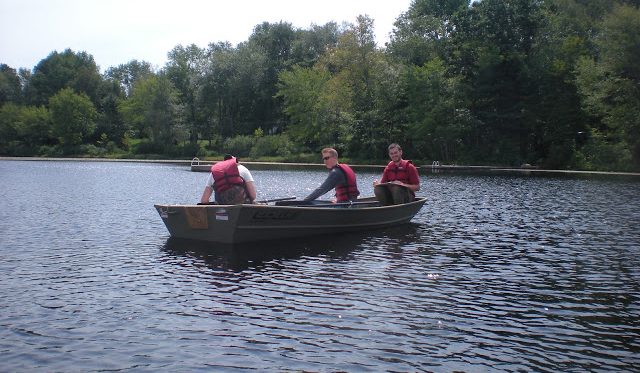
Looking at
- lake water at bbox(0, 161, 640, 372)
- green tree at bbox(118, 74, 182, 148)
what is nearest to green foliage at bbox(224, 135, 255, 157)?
green tree at bbox(118, 74, 182, 148)

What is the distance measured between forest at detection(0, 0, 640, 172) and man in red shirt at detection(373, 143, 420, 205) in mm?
37684

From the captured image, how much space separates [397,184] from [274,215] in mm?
5235

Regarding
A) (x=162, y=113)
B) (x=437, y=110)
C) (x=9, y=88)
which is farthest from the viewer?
(x=9, y=88)

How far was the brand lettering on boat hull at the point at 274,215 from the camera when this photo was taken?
1497 centimetres

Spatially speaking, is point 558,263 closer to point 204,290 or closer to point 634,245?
point 634,245

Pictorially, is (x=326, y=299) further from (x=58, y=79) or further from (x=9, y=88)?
(x=9, y=88)

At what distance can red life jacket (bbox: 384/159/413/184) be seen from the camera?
63.3ft

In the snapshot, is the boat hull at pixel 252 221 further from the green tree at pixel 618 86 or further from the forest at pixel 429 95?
the forest at pixel 429 95

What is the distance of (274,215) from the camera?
50.1ft

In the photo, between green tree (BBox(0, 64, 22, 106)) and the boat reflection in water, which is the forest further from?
the boat reflection in water

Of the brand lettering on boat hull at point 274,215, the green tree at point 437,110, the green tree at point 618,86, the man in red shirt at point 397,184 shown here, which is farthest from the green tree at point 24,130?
the brand lettering on boat hull at point 274,215

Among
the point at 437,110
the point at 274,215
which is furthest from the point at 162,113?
the point at 274,215

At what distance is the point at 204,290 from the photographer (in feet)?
35.3

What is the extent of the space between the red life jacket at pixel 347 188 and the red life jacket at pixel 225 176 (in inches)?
136
